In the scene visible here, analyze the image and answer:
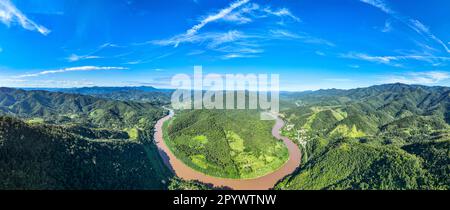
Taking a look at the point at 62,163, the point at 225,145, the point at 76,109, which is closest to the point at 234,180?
the point at 225,145

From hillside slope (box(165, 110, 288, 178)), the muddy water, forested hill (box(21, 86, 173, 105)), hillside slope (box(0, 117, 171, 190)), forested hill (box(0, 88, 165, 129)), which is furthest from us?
forested hill (box(21, 86, 173, 105))

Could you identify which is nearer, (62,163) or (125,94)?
(62,163)

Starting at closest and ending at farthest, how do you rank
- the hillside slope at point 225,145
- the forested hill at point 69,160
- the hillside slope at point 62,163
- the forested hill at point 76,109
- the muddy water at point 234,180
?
the hillside slope at point 62,163 → the forested hill at point 69,160 → the muddy water at point 234,180 → the hillside slope at point 225,145 → the forested hill at point 76,109

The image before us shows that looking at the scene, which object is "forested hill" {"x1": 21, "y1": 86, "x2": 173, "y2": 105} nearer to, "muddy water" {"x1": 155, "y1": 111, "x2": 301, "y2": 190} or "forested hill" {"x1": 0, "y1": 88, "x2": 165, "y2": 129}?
"forested hill" {"x1": 0, "y1": 88, "x2": 165, "y2": 129}

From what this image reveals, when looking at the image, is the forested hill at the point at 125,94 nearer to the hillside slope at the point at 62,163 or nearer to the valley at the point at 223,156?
the valley at the point at 223,156

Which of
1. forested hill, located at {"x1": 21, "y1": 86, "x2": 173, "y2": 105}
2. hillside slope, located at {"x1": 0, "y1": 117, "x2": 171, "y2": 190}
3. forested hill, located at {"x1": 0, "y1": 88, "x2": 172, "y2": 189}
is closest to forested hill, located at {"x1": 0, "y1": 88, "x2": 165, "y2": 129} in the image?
forested hill, located at {"x1": 0, "y1": 88, "x2": 172, "y2": 189}

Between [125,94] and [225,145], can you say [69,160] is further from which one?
[125,94]

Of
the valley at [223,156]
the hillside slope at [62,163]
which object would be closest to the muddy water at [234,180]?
the valley at [223,156]

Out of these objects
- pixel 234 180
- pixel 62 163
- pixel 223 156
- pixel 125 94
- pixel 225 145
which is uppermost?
pixel 125 94

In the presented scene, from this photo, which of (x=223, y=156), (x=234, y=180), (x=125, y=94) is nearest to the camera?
(x=234, y=180)
